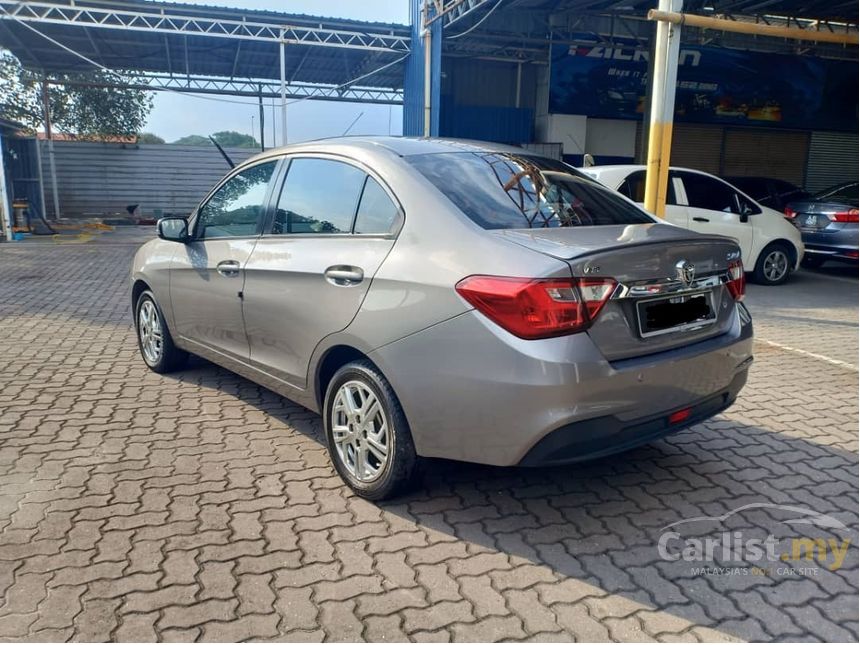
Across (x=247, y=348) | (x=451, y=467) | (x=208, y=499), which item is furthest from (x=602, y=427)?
(x=247, y=348)

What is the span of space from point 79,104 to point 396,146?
1079 inches

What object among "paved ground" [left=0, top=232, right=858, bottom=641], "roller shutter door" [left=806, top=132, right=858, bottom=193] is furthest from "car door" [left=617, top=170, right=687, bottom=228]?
"roller shutter door" [left=806, top=132, right=858, bottom=193]

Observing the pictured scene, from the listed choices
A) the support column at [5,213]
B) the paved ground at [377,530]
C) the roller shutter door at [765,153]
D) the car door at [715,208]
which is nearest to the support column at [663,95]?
the car door at [715,208]

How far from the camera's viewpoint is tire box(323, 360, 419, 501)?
3.05 m

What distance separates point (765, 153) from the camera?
2158 centimetres

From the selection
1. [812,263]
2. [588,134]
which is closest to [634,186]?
[812,263]

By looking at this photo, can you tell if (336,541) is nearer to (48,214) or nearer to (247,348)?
(247,348)

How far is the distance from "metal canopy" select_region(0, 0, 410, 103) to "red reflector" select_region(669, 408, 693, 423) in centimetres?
1580

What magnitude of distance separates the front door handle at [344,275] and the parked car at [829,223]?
9.66m

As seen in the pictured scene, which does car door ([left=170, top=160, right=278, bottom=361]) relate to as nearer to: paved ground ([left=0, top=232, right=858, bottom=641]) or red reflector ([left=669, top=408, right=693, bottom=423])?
paved ground ([left=0, top=232, right=858, bottom=641])

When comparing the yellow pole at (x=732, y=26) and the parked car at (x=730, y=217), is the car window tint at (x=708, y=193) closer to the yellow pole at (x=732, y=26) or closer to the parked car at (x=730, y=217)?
the parked car at (x=730, y=217)

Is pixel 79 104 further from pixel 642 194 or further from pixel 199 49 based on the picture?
pixel 642 194

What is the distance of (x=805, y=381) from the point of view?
533cm

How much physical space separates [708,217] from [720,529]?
737 centimetres
